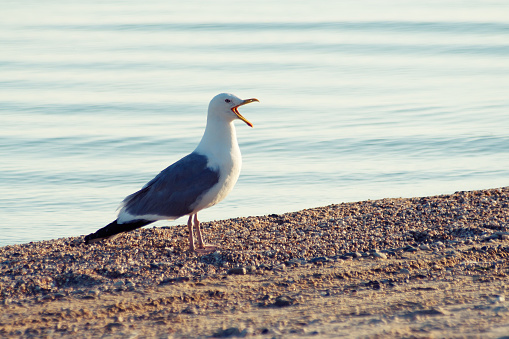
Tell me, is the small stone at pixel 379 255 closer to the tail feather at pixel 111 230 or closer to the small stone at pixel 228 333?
the small stone at pixel 228 333

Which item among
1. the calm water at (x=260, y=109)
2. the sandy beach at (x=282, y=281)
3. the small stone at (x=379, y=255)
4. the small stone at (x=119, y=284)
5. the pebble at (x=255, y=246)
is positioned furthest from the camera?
the calm water at (x=260, y=109)

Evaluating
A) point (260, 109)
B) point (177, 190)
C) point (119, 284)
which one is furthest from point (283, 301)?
point (260, 109)

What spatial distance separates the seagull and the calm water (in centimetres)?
303

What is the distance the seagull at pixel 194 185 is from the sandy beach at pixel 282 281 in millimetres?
225

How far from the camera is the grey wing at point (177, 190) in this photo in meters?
7.34

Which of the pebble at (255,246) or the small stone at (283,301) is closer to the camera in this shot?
the small stone at (283,301)

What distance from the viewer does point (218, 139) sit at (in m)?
7.55

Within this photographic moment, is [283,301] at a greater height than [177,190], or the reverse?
[177,190]

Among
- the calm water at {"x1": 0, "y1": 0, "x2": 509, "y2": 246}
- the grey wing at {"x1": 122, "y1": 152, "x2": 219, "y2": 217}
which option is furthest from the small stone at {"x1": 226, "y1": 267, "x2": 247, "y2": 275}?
the calm water at {"x1": 0, "y1": 0, "x2": 509, "y2": 246}

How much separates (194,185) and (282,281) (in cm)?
153

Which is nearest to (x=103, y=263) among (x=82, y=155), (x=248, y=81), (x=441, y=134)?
(x=82, y=155)

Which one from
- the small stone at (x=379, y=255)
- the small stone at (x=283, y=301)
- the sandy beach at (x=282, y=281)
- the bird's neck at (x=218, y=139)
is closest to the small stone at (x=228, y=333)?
the sandy beach at (x=282, y=281)

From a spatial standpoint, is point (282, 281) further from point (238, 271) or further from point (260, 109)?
point (260, 109)

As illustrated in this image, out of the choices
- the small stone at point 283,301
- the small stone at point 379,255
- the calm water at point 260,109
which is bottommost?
the small stone at point 283,301
